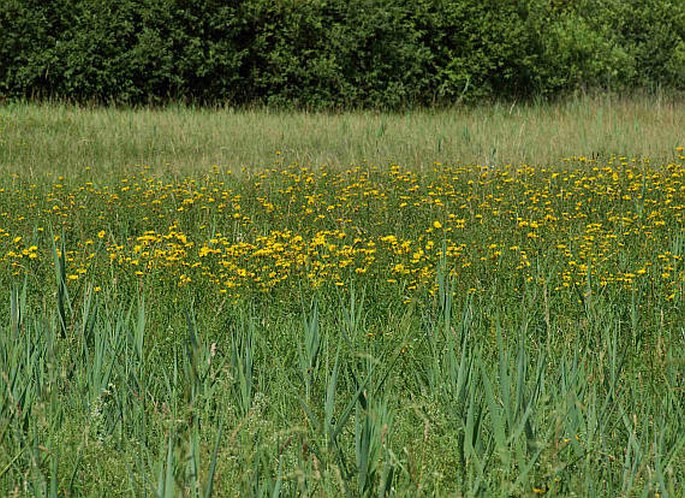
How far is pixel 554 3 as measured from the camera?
71.9 ft

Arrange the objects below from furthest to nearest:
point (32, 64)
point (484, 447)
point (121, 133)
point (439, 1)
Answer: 1. point (439, 1)
2. point (32, 64)
3. point (121, 133)
4. point (484, 447)

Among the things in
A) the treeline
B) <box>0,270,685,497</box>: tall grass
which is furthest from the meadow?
the treeline

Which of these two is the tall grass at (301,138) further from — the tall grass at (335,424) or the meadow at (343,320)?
the tall grass at (335,424)

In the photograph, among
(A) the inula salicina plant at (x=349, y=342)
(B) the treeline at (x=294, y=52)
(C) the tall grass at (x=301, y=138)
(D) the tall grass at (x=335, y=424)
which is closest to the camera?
(D) the tall grass at (x=335, y=424)

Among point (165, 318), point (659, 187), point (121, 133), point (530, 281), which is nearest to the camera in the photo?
point (165, 318)

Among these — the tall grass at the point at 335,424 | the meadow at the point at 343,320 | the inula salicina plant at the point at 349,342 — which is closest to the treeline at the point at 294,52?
the meadow at the point at 343,320

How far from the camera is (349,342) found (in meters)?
2.46

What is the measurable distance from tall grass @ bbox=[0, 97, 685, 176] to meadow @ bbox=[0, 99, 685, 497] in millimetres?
77

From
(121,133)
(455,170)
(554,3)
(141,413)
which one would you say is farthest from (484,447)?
(554,3)

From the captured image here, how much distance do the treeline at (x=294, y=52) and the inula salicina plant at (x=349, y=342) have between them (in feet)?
23.2

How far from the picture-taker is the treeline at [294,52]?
594 inches

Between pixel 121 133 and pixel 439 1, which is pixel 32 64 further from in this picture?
pixel 439 1

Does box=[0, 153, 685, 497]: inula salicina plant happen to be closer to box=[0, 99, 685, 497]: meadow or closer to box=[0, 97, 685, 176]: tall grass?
box=[0, 99, 685, 497]: meadow

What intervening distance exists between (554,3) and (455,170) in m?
14.6
